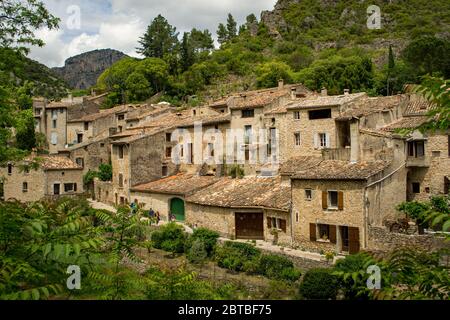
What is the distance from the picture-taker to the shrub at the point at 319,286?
63.4 ft

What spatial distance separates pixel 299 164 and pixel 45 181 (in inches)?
948

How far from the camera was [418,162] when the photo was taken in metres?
29.4

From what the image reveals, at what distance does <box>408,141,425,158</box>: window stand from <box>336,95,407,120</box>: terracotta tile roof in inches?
133

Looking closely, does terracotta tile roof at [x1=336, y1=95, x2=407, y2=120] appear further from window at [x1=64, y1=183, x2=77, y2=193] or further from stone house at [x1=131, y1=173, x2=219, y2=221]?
window at [x1=64, y1=183, x2=77, y2=193]

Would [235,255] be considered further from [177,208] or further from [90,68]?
[90,68]

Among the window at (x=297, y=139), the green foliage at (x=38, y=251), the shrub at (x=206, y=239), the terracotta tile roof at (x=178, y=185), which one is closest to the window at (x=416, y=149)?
the window at (x=297, y=139)

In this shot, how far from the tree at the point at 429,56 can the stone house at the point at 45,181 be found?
3793cm

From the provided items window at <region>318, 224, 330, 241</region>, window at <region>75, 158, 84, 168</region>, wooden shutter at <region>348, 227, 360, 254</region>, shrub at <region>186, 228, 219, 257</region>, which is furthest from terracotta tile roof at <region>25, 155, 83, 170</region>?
wooden shutter at <region>348, 227, 360, 254</region>

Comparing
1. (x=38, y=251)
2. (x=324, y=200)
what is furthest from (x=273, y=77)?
(x=38, y=251)

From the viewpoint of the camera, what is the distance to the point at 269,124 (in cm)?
3822
